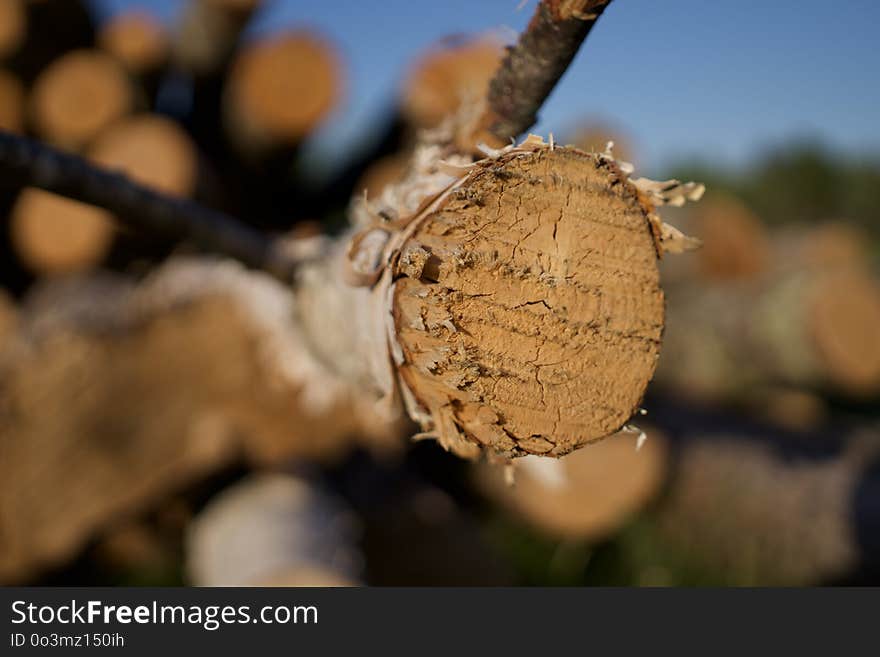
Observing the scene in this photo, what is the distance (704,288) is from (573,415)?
3078 mm

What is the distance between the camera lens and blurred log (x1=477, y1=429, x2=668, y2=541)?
1.97 meters

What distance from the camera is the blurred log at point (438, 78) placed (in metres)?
1.89

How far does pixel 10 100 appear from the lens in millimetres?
2033

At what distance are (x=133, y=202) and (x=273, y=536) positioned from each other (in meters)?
0.88

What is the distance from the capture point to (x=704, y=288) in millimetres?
3369

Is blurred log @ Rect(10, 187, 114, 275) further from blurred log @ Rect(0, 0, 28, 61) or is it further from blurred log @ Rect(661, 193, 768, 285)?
blurred log @ Rect(661, 193, 768, 285)

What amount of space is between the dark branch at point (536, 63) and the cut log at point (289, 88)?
1490 millimetres

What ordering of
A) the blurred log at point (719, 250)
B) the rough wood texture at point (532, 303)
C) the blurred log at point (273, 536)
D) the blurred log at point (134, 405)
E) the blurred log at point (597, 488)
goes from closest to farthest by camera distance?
1. the rough wood texture at point (532, 303)
2. the blurred log at point (273, 536)
3. the blurred log at point (134, 405)
4. the blurred log at point (597, 488)
5. the blurred log at point (719, 250)

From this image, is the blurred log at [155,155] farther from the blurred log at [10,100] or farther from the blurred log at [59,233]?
the blurred log at [10,100]

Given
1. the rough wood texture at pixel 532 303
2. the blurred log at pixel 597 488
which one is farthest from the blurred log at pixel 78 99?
the rough wood texture at pixel 532 303

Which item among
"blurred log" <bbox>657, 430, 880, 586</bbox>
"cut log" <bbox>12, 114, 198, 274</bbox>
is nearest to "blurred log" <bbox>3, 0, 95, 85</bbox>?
"cut log" <bbox>12, 114, 198, 274</bbox>

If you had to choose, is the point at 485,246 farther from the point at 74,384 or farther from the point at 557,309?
the point at 74,384

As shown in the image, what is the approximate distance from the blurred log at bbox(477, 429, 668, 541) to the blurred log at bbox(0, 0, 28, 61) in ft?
6.26

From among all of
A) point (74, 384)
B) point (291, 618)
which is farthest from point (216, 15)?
point (291, 618)
